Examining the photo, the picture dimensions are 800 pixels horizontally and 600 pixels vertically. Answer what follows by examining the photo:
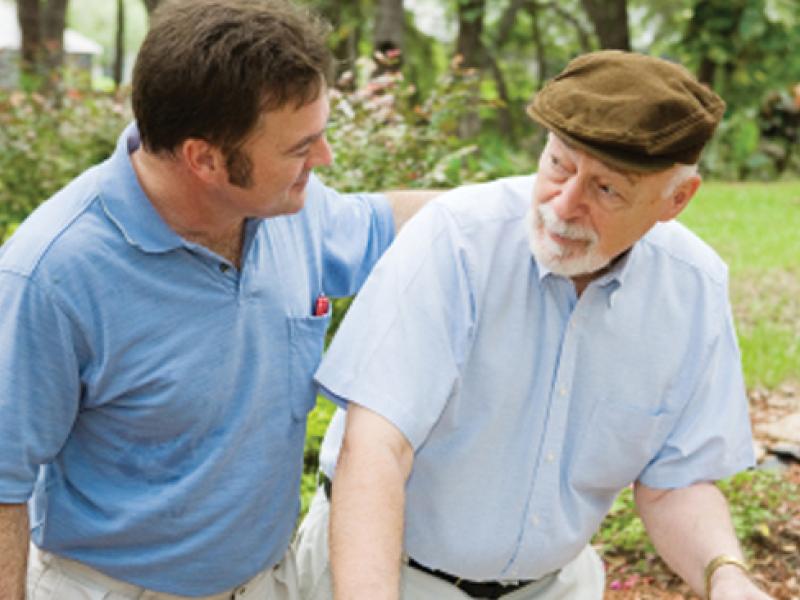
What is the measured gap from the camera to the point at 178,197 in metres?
2.22

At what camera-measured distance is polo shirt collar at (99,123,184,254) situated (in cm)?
212

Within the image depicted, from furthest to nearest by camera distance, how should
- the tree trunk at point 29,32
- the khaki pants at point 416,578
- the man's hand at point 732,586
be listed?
A: 1. the tree trunk at point 29,32
2. the khaki pants at point 416,578
3. the man's hand at point 732,586

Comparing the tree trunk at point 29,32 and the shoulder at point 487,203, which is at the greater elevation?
the shoulder at point 487,203

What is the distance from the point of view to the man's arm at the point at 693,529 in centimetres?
245

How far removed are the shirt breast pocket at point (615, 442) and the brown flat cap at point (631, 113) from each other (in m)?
0.55

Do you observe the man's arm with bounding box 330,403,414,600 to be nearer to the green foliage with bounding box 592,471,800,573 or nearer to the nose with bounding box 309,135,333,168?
the nose with bounding box 309,135,333,168

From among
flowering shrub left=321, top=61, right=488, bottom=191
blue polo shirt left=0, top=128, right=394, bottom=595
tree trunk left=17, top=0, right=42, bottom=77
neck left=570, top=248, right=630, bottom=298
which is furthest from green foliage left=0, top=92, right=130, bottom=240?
neck left=570, top=248, right=630, bottom=298

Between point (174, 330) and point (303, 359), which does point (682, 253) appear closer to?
point (303, 359)

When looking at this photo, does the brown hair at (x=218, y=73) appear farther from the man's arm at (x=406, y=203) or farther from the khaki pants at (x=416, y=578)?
the khaki pants at (x=416, y=578)

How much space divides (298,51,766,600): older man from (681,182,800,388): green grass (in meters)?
3.75

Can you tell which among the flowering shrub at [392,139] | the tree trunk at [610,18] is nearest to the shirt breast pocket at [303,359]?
the flowering shrub at [392,139]

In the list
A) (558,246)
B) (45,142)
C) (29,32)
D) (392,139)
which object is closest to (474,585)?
(558,246)

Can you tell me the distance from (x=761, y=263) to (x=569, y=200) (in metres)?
7.22

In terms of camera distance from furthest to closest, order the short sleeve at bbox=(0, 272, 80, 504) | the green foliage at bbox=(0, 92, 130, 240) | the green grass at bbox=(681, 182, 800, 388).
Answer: the green foliage at bbox=(0, 92, 130, 240) < the green grass at bbox=(681, 182, 800, 388) < the short sleeve at bbox=(0, 272, 80, 504)
